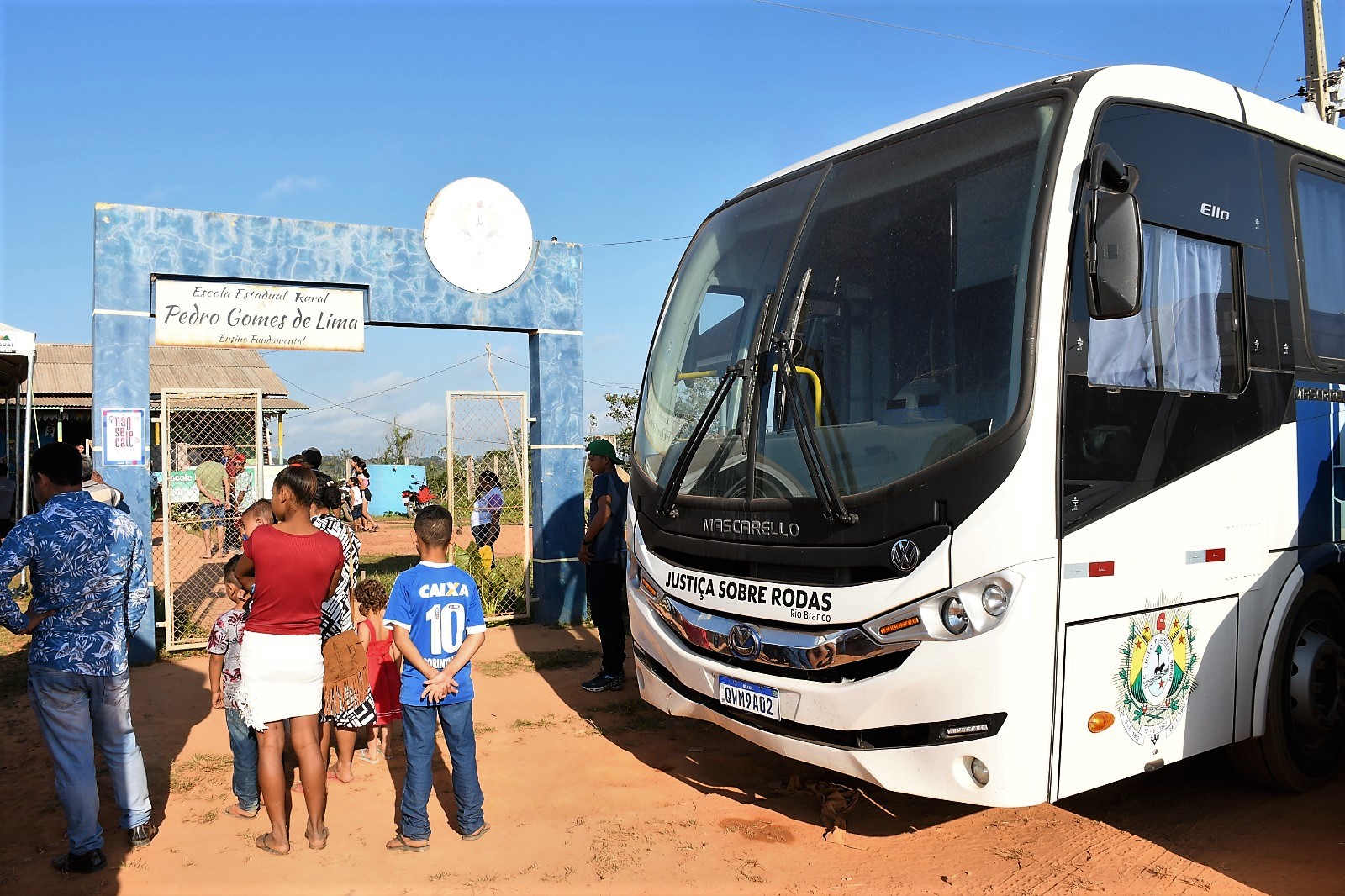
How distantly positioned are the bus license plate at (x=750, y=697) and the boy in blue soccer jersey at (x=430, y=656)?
1.18 m

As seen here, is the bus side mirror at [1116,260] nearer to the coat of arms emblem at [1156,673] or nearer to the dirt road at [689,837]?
the coat of arms emblem at [1156,673]

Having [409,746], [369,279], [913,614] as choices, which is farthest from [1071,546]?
[369,279]

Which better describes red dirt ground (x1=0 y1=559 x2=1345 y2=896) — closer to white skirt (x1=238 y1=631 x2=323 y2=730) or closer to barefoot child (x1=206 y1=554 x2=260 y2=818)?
barefoot child (x1=206 y1=554 x2=260 y2=818)

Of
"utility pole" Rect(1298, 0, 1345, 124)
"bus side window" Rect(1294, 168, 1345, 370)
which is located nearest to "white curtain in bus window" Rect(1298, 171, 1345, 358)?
"bus side window" Rect(1294, 168, 1345, 370)

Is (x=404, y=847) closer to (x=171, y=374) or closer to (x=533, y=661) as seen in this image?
(x=533, y=661)

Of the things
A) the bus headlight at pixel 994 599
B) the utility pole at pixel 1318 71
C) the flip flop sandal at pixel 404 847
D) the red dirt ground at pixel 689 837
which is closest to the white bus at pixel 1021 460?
the bus headlight at pixel 994 599

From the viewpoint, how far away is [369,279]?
9.73 metres

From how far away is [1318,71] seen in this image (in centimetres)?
1466

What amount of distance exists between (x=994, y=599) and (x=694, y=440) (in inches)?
67.3

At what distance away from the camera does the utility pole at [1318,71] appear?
1452 centimetres

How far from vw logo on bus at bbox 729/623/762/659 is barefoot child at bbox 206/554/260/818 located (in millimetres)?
2473

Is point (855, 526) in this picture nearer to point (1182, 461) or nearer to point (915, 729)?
point (915, 729)

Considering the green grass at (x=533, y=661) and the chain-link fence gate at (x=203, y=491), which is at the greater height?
the chain-link fence gate at (x=203, y=491)

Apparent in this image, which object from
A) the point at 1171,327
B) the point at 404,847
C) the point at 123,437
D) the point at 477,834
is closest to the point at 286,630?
the point at 404,847
